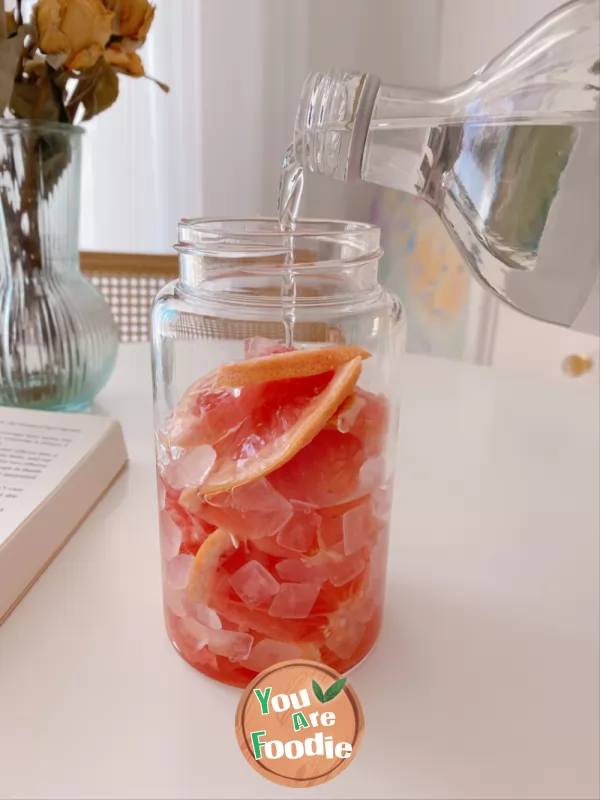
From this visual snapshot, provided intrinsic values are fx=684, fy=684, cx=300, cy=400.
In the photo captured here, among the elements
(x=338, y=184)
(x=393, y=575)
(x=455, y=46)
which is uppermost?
(x=455, y=46)

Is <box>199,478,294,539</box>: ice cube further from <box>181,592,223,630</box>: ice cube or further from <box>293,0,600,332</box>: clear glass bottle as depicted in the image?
<box>293,0,600,332</box>: clear glass bottle

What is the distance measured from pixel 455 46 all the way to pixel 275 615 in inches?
64.5

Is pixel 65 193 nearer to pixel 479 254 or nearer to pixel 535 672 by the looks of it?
pixel 479 254

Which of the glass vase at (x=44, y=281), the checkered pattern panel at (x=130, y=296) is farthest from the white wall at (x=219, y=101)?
the glass vase at (x=44, y=281)

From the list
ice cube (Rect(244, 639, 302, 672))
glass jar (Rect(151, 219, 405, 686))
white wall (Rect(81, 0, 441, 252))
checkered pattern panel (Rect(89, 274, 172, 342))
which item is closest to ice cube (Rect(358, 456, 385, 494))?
glass jar (Rect(151, 219, 405, 686))

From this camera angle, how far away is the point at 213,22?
61.8 inches

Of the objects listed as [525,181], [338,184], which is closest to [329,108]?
[525,181]

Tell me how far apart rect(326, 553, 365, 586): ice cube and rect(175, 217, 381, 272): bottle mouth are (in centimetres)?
18

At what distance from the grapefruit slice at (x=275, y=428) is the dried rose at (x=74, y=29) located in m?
0.47

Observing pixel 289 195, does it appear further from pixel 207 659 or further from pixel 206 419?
pixel 207 659

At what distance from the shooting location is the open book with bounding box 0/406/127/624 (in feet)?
1.64

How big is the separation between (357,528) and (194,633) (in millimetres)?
124

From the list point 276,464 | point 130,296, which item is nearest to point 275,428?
point 276,464

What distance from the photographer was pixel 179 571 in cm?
43
